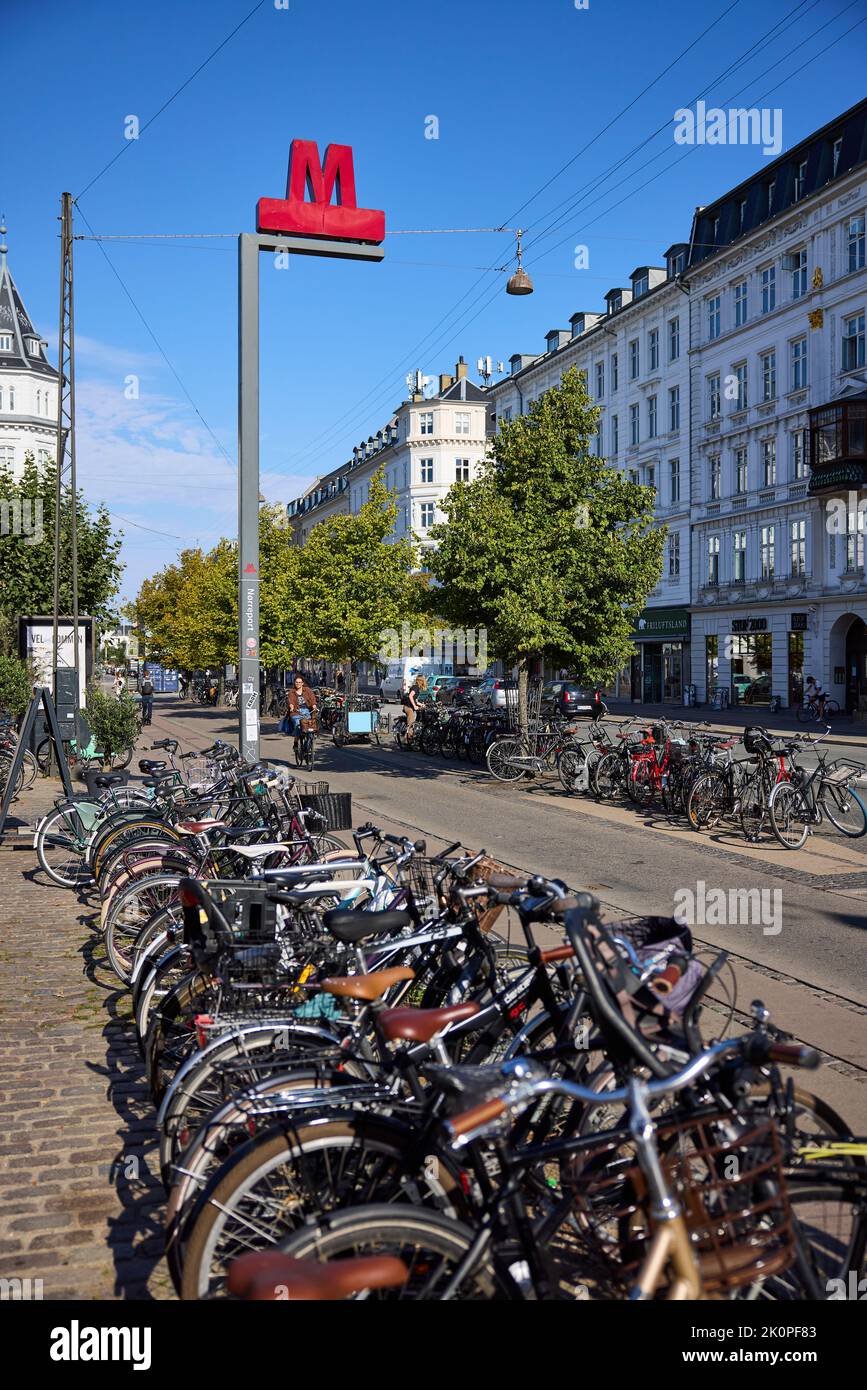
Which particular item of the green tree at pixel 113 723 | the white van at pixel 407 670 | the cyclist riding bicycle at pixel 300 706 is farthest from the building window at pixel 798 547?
the green tree at pixel 113 723

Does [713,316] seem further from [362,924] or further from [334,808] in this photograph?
[362,924]

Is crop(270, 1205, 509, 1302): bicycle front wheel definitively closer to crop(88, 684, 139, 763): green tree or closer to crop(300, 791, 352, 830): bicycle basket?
crop(300, 791, 352, 830): bicycle basket

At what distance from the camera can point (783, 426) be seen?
39031mm

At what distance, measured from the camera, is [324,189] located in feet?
37.2

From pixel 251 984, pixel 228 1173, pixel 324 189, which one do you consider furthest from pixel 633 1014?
pixel 324 189

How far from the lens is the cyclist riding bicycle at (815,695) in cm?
3475

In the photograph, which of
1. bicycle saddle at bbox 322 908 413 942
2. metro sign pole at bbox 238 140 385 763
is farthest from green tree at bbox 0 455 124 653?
bicycle saddle at bbox 322 908 413 942

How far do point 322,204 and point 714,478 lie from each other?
35024 millimetres

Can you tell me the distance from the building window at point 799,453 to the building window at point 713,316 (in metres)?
7.65

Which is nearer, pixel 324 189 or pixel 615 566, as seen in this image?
pixel 324 189

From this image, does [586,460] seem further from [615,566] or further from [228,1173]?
[228,1173]

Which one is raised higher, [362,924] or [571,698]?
[571,698]

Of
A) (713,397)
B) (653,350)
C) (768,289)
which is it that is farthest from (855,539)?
(653,350)
